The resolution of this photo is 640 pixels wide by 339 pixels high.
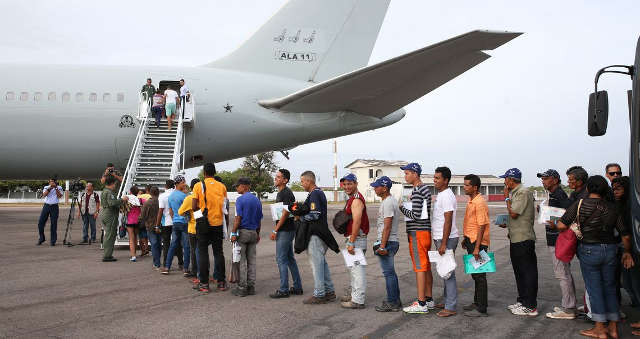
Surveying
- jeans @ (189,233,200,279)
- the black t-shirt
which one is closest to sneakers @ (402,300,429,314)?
the black t-shirt

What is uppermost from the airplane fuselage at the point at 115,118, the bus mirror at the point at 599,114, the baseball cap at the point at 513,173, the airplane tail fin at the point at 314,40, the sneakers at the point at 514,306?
the airplane tail fin at the point at 314,40

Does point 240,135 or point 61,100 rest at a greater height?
point 61,100

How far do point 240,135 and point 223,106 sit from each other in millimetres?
1098

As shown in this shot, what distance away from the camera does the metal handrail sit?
1161cm

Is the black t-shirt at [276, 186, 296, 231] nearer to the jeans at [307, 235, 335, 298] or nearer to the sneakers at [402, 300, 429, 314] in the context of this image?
the jeans at [307, 235, 335, 298]

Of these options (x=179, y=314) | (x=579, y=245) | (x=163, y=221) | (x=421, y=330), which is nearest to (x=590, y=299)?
(x=579, y=245)

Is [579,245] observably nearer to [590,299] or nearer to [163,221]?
[590,299]

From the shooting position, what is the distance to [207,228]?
20.2 feet

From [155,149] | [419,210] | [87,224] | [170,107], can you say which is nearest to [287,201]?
[419,210]

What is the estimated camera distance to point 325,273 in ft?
18.6

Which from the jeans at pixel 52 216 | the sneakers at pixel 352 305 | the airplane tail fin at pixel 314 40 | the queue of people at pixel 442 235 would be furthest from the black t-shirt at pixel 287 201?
the airplane tail fin at pixel 314 40

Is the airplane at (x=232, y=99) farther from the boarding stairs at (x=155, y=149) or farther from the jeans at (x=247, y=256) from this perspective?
the jeans at (x=247, y=256)

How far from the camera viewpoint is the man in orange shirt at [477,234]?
4.95 metres

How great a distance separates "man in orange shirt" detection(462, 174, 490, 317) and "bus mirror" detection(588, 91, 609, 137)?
1347 millimetres
